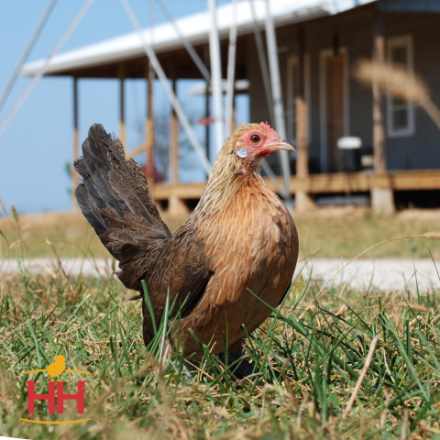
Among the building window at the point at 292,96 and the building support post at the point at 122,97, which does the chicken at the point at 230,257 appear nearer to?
the building window at the point at 292,96

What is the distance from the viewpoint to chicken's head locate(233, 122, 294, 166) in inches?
88.4

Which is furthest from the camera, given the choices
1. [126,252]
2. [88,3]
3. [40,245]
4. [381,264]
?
[40,245]

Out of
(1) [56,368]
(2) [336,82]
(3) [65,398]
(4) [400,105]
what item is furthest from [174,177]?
(3) [65,398]

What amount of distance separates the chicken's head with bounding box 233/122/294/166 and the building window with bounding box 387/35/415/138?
10.5m

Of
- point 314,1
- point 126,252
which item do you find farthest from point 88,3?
point 126,252

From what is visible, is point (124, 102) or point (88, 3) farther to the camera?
point (124, 102)

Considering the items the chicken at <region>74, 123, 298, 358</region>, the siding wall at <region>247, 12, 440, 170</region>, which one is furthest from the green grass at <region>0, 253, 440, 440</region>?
the siding wall at <region>247, 12, 440, 170</region>

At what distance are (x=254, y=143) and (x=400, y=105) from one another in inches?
438

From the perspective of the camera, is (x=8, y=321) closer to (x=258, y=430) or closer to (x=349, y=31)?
(x=258, y=430)

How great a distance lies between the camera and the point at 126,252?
269 cm

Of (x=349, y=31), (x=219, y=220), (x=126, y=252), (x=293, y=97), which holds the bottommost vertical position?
(x=126, y=252)

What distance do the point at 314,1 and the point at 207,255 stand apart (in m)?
10.4

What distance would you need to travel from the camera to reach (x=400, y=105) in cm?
1248

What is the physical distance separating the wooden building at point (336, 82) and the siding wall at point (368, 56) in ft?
0.07
